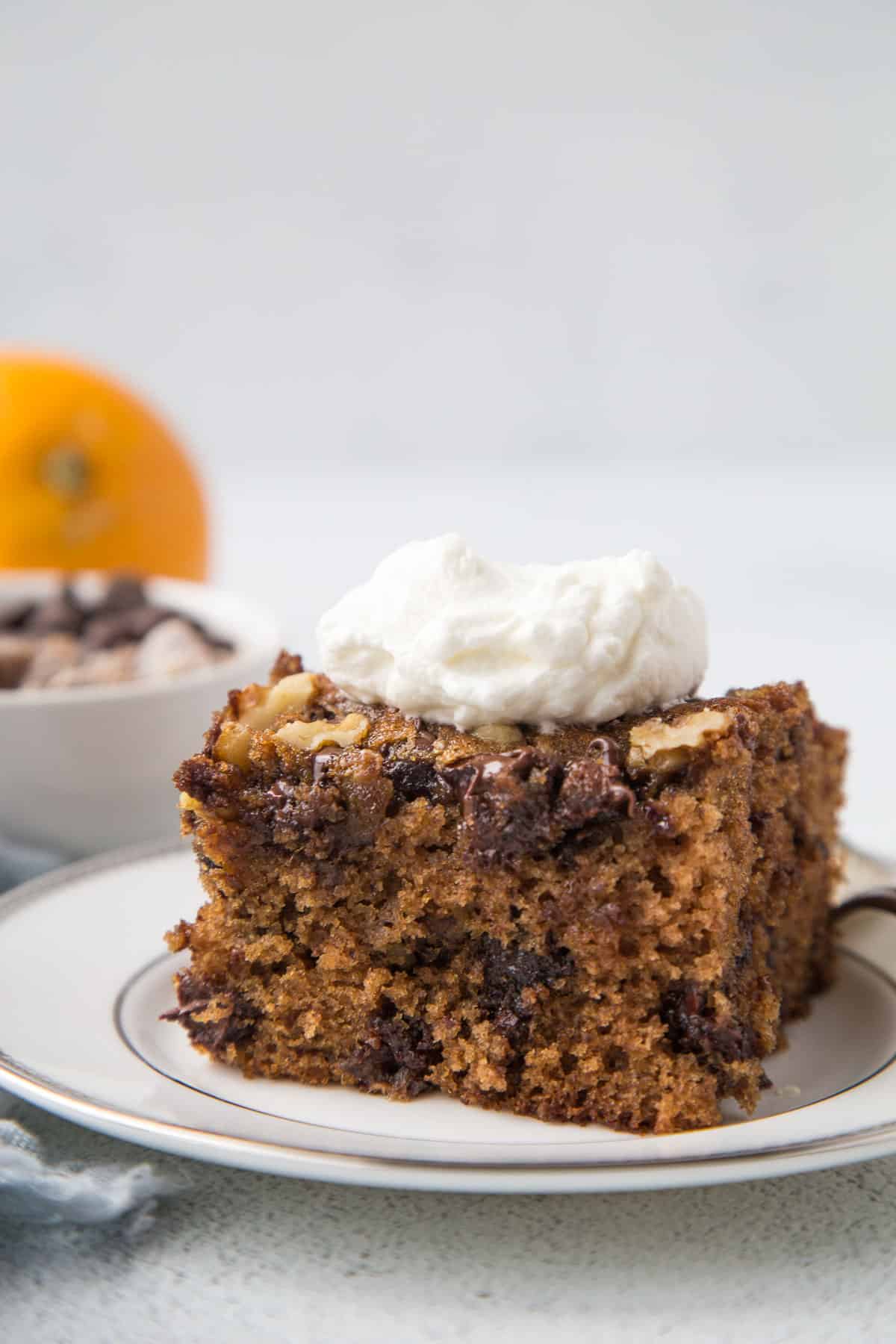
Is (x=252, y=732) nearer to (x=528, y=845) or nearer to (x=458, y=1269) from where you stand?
(x=528, y=845)

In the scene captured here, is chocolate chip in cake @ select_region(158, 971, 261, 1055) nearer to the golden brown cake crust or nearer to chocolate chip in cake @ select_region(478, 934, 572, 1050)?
the golden brown cake crust

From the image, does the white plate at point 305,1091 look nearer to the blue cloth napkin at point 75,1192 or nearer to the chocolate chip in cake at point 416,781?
the blue cloth napkin at point 75,1192

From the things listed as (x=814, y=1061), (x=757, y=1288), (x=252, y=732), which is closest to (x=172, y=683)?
(x=252, y=732)

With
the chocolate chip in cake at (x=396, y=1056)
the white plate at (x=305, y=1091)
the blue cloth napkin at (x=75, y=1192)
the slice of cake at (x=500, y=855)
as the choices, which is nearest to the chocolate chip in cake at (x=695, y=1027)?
the slice of cake at (x=500, y=855)

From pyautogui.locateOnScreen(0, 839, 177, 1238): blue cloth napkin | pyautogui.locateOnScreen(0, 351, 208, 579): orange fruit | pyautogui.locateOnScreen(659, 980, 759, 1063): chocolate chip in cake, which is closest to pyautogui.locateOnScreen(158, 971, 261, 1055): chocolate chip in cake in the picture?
pyautogui.locateOnScreen(0, 839, 177, 1238): blue cloth napkin

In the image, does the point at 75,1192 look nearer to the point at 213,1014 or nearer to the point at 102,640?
the point at 213,1014

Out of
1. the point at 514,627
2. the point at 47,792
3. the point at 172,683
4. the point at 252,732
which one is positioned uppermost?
the point at 514,627
